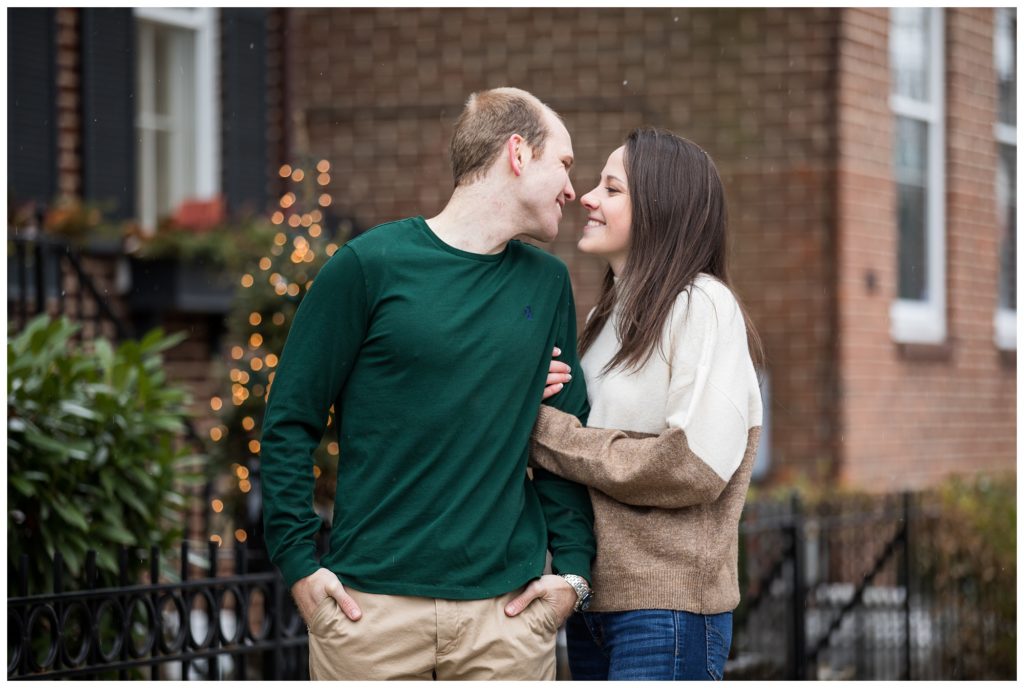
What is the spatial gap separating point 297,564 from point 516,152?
3.21 ft

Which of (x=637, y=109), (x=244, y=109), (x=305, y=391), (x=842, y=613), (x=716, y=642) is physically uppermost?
(x=637, y=109)

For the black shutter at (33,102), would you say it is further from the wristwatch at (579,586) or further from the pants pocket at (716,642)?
the pants pocket at (716,642)

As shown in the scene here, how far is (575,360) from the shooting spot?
3.16 metres

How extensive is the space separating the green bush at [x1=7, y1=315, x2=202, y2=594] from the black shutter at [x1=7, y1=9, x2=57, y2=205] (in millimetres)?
2732

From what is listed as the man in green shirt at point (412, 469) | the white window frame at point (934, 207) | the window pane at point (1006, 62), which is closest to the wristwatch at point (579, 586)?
the man in green shirt at point (412, 469)

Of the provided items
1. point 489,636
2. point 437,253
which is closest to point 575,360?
point 437,253

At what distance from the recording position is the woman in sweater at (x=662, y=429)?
297cm

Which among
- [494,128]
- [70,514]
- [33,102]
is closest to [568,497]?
[494,128]

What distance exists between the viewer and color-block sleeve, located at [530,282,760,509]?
295 cm

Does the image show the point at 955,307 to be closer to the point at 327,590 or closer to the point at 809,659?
the point at 809,659

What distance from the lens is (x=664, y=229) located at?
3.18m

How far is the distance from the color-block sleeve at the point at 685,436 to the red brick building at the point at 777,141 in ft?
20.9

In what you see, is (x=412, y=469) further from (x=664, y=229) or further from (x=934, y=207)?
(x=934, y=207)

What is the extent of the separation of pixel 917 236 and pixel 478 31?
152 inches
